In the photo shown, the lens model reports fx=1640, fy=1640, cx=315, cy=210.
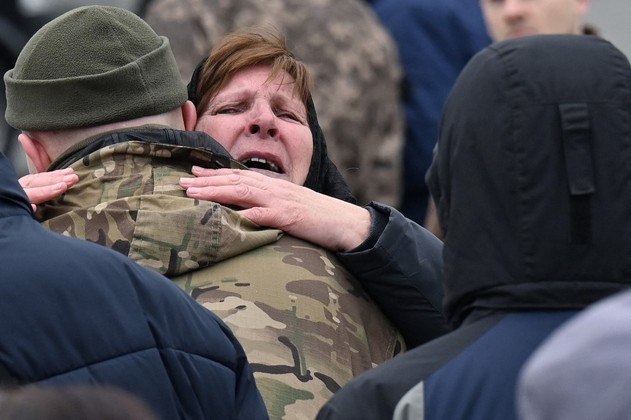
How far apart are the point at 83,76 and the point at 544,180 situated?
1.32m

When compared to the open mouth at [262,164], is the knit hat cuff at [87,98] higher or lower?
higher

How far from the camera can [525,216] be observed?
2.45 m

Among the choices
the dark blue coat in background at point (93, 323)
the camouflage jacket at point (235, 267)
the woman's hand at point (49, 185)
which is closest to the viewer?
the dark blue coat in background at point (93, 323)

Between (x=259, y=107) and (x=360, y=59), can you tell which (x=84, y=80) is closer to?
(x=259, y=107)

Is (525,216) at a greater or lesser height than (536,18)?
greater

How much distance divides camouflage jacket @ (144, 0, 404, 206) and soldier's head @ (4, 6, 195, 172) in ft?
7.16

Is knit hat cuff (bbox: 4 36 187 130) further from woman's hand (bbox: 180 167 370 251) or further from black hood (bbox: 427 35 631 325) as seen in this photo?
black hood (bbox: 427 35 631 325)

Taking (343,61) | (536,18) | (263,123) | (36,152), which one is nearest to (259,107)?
(263,123)

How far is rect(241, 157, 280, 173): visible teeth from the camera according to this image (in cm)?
409

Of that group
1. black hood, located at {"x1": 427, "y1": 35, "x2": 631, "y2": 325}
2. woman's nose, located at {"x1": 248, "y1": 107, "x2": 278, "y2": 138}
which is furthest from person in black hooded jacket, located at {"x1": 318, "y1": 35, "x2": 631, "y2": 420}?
woman's nose, located at {"x1": 248, "y1": 107, "x2": 278, "y2": 138}

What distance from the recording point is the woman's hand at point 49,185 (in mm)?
3359

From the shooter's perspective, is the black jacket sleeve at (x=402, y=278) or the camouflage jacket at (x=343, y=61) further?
the camouflage jacket at (x=343, y=61)

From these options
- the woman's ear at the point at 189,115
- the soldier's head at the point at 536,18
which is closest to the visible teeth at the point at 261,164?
the woman's ear at the point at 189,115

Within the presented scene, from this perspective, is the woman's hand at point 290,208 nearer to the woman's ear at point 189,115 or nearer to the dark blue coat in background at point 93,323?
the woman's ear at point 189,115
